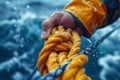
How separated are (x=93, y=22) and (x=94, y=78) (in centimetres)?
308

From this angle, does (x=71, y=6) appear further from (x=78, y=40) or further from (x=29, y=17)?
(x=29, y=17)

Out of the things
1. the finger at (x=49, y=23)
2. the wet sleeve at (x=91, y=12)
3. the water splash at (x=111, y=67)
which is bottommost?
the water splash at (x=111, y=67)

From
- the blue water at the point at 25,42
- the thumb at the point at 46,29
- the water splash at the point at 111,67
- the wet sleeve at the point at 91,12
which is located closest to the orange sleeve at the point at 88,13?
the wet sleeve at the point at 91,12

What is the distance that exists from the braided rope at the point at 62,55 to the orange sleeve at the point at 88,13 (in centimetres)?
13

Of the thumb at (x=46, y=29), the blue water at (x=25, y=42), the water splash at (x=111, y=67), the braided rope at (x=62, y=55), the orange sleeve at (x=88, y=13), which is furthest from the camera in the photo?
the water splash at (x=111, y=67)

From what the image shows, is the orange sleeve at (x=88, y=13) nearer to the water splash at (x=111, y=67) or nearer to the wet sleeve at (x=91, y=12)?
the wet sleeve at (x=91, y=12)

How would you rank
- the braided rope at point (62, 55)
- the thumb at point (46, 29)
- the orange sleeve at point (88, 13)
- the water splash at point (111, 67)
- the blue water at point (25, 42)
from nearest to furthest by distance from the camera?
the braided rope at point (62, 55) → the thumb at point (46, 29) → the orange sleeve at point (88, 13) → the blue water at point (25, 42) → the water splash at point (111, 67)

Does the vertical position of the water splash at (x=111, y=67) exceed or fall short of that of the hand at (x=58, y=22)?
it falls short

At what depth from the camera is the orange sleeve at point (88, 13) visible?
1224 mm

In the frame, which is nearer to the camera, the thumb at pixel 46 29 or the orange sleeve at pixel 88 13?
the thumb at pixel 46 29

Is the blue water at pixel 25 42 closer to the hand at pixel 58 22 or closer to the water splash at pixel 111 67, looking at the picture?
the water splash at pixel 111 67

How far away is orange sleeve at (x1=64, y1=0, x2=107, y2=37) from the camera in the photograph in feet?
4.01

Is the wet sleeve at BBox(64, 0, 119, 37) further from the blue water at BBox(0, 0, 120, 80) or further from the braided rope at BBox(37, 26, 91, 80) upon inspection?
the blue water at BBox(0, 0, 120, 80)

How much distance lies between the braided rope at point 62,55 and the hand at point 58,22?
3 cm
